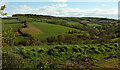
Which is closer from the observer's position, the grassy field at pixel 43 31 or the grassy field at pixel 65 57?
the grassy field at pixel 65 57

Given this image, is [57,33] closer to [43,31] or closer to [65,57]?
[43,31]

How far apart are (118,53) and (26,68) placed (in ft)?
25.8

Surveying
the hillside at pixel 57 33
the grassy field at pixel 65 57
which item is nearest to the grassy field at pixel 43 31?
the hillside at pixel 57 33

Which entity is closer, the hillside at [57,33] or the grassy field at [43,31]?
the hillside at [57,33]

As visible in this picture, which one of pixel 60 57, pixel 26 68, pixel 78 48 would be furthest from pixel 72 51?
pixel 26 68

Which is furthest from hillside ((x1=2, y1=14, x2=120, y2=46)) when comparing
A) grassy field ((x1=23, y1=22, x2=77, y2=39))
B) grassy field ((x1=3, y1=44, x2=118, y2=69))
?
grassy field ((x1=3, y1=44, x2=118, y2=69))

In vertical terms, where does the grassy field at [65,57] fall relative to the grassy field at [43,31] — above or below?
below

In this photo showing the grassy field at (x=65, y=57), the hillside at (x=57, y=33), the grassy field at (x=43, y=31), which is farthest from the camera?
the grassy field at (x=43, y=31)

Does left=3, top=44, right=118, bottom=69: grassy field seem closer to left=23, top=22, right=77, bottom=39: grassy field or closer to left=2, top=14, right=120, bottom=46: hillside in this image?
left=2, top=14, right=120, bottom=46: hillside

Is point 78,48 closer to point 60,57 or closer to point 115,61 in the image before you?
point 60,57

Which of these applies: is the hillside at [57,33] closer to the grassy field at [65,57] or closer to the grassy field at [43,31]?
the grassy field at [43,31]

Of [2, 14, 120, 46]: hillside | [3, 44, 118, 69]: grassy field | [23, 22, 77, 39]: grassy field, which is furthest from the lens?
[23, 22, 77, 39]: grassy field

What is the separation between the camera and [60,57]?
1025 centimetres

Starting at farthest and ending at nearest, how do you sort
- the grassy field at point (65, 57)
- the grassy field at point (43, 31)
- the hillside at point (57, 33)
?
the grassy field at point (43, 31)
the hillside at point (57, 33)
the grassy field at point (65, 57)
